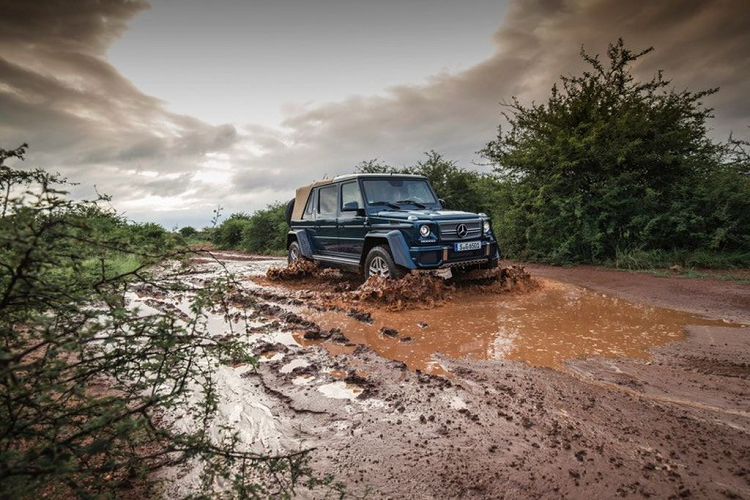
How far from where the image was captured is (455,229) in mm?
5664

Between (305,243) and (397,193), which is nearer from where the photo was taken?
(397,193)

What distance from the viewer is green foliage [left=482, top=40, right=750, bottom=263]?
25.7 ft

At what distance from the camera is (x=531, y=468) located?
6.02 ft

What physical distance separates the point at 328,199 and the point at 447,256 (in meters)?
2.92

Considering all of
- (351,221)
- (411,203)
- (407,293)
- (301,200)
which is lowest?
(407,293)

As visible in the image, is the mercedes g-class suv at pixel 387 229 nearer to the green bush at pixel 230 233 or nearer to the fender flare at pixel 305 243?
the fender flare at pixel 305 243

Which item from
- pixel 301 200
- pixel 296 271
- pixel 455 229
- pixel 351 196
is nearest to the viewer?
pixel 455 229

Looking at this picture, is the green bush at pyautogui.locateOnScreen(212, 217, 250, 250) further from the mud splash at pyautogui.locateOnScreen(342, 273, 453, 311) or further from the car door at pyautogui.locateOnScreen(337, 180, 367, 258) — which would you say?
the mud splash at pyautogui.locateOnScreen(342, 273, 453, 311)

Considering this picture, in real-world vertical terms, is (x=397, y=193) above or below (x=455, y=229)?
above

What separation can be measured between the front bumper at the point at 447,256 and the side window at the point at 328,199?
234 centimetres

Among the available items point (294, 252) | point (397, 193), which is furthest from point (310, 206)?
point (397, 193)

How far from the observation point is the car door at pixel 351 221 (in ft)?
20.7

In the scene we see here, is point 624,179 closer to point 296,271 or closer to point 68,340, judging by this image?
point 296,271

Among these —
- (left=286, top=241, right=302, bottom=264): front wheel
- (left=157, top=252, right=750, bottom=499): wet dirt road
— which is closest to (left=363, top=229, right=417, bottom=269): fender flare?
(left=157, top=252, right=750, bottom=499): wet dirt road
